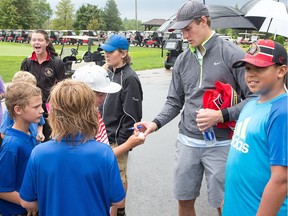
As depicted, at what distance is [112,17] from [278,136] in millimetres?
98158

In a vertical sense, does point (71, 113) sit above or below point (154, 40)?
above

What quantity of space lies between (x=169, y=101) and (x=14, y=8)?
76.4m

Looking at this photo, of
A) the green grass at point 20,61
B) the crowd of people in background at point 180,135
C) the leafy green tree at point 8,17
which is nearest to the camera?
the crowd of people in background at point 180,135

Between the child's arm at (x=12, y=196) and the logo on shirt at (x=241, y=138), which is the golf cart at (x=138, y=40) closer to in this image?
the child's arm at (x=12, y=196)

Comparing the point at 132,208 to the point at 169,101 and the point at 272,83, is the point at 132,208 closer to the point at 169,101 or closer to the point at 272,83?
the point at 169,101

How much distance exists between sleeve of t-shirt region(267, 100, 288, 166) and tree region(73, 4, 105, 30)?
7758cm

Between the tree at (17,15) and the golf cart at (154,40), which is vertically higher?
the tree at (17,15)

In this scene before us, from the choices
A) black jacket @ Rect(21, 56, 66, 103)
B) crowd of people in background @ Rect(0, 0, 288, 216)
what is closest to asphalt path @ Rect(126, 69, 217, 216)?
crowd of people in background @ Rect(0, 0, 288, 216)

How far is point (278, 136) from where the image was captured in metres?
1.78

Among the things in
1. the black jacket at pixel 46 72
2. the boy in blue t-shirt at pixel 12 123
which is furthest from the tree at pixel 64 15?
the boy in blue t-shirt at pixel 12 123

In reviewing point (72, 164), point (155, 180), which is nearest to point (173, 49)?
point (155, 180)

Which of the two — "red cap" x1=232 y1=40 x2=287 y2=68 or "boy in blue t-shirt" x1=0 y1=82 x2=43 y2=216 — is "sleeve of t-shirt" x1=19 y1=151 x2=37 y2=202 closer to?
"boy in blue t-shirt" x1=0 y1=82 x2=43 y2=216

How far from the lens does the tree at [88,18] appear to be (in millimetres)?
77856

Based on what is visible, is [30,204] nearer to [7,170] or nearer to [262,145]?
[7,170]
